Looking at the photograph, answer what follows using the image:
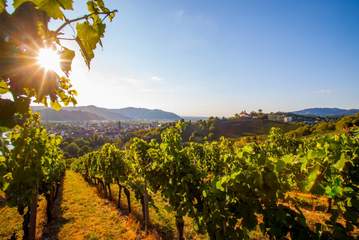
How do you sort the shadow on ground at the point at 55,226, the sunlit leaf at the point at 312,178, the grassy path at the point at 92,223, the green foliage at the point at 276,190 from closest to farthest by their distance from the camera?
the sunlit leaf at the point at 312,178 < the green foliage at the point at 276,190 < the grassy path at the point at 92,223 < the shadow on ground at the point at 55,226

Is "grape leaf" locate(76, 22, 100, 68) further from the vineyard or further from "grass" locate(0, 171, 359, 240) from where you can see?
"grass" locate(0, 171, 359, 240)

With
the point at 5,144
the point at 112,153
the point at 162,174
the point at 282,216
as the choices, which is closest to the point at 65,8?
the point at 5,144

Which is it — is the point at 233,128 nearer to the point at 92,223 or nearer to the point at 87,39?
the point at 92,223

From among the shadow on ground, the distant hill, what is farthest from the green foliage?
the distant hill

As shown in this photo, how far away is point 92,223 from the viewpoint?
16.6 metres

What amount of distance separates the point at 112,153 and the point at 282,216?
1884 cm

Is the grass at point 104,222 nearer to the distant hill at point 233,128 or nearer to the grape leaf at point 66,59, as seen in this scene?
the grape leaf at point 66,59

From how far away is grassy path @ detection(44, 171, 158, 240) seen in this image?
47.2 ft

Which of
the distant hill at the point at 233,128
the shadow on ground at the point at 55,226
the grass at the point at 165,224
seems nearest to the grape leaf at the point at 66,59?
the grass at the point at 165,224

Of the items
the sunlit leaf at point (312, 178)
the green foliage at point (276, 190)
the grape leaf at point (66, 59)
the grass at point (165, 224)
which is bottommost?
the grass at point (165, 224)

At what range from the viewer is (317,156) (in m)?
3.45

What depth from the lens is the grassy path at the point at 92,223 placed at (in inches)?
566

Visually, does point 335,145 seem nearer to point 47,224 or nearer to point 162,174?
point 162,174

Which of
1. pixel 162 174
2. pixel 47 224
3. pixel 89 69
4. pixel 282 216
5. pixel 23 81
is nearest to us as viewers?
pixel 23 81
